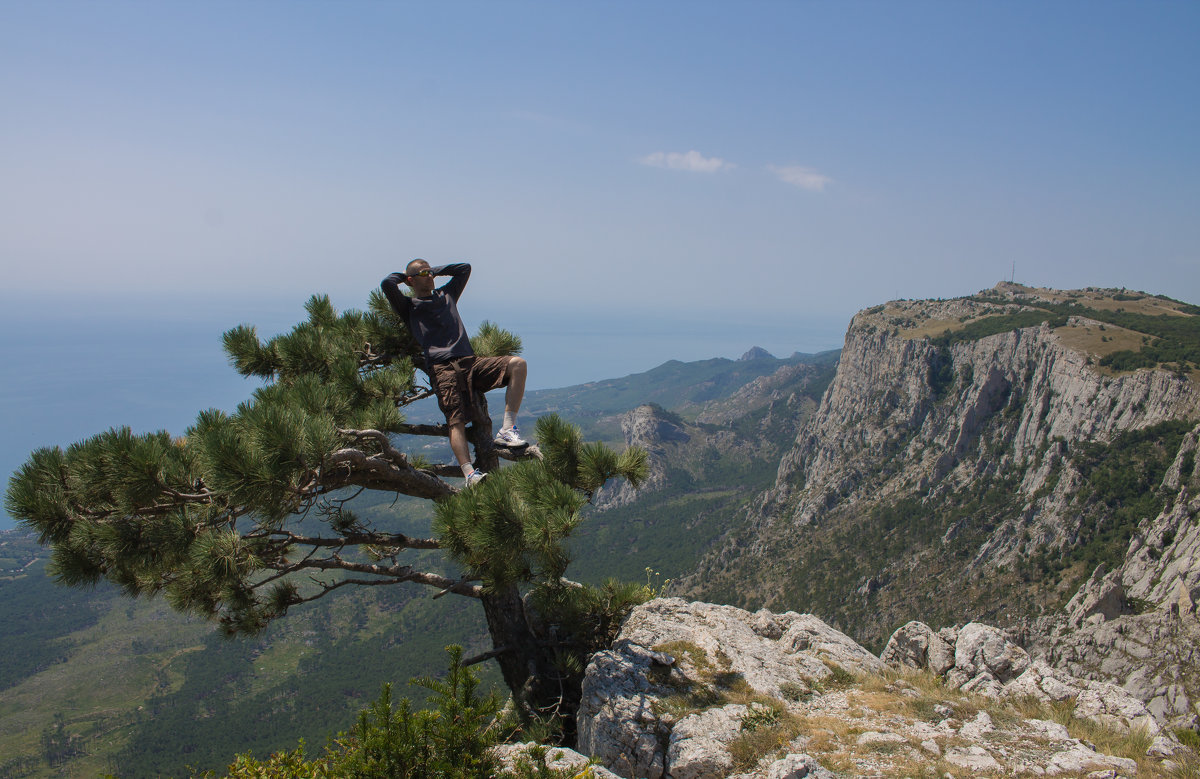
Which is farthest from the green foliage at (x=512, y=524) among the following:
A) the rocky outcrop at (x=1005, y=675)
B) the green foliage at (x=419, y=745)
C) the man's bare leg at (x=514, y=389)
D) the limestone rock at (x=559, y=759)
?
the rocky outcrop at (x=1005, y=675)

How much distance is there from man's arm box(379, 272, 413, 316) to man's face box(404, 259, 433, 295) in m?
0.14

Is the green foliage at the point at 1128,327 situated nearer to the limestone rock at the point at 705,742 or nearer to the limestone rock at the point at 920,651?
the limestone rock at the point at 920,651

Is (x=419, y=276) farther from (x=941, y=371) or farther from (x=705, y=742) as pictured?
(x=941, y=371)

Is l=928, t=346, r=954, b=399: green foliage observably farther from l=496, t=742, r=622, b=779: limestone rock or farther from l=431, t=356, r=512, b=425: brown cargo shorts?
l=496, t=742, r=622, b=779: limestone rock

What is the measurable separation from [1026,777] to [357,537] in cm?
706

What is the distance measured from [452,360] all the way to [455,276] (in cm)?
131

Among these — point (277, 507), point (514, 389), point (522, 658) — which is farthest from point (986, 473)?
point (277, 507)

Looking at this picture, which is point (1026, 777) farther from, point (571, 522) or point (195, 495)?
point (195, 495)

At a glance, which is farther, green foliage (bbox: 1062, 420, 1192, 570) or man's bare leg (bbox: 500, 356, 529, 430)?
green foliage (bbox: 1062, 420, 1192, 570)

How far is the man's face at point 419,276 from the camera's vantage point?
25.6 feet

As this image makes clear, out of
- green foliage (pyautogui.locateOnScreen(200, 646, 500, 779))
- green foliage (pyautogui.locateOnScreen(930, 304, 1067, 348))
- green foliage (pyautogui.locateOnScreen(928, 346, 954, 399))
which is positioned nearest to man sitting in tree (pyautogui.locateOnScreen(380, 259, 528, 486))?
green foliage (pyautogui.locateOnScreen(200, 646, 500, 779))

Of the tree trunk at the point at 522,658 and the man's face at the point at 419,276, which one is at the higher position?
the man's face at the point at 419,276

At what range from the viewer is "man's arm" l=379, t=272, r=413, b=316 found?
25.0 ft

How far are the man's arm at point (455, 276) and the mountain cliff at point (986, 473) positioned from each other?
2297 inches
